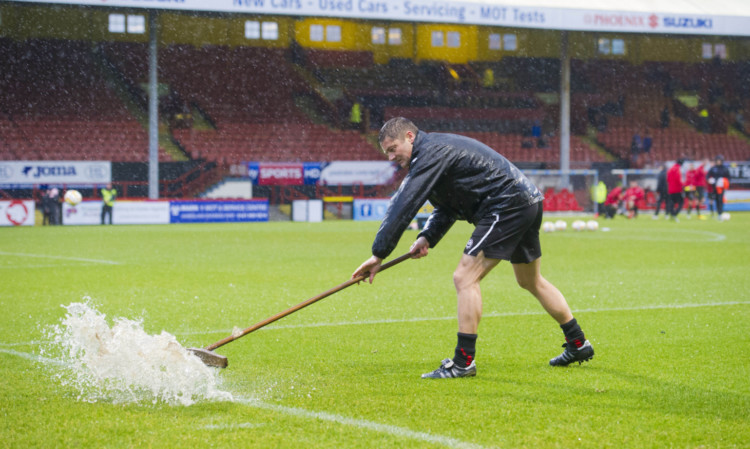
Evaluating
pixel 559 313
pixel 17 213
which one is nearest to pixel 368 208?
pixel 17 213

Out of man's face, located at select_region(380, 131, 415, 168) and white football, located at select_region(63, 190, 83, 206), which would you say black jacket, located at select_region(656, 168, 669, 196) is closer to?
white football, located at select_region(63, 190, 83, 206)

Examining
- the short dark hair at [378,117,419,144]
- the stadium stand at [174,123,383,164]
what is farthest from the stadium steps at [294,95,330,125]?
the short dark hair at [378,117,419,144]

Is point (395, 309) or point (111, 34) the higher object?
point (111, 34)

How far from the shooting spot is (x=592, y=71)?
164ft

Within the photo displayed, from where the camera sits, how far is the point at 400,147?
5781mm

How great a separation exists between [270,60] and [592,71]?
1740 centimetres

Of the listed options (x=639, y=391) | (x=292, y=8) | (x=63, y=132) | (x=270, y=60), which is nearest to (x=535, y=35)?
(x=270, y=60)

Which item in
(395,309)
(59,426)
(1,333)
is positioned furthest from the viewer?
(395,309)

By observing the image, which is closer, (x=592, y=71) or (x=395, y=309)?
(x=395, y=309)

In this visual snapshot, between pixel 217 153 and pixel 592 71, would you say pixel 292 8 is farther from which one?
pixel 592 71

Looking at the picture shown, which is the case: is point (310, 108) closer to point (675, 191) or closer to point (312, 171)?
point (312, 171)

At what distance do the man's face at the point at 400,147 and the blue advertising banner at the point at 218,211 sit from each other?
85.8 ft

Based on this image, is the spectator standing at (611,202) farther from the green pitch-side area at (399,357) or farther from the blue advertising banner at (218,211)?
the green pitch-side area at (399,357)

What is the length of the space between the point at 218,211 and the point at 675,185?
15089 mm
